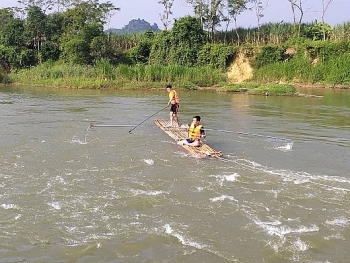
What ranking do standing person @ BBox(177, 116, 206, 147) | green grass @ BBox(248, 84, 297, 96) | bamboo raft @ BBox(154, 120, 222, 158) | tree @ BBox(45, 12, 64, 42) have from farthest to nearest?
tree @ BBox(45, 12, 64, 42)
green grass @ BBox(248, 84, 297, 96)
standing person @ BBox(177, 116, 206, 147)
bamboo raft @ BBox(154, 120, 222, 158)

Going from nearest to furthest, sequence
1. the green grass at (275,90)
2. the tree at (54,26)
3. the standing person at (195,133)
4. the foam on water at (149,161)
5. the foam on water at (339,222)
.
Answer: the foam on water at (339,222), the foam on water at (149,161), the standing person at (195,133), the green grass at (275,90), the tree at (54,26)

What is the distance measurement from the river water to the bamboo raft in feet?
0.54

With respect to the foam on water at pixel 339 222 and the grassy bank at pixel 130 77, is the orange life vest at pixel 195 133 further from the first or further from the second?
the grassy bank at pixel 130 77

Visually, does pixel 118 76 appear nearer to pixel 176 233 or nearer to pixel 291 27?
pixel 291 27

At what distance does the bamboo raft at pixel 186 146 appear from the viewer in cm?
993

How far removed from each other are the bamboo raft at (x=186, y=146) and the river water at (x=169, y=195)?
17 cm

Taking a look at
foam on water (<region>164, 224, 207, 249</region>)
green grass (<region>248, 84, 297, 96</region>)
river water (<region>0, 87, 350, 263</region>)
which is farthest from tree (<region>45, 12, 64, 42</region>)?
foam on water (<region>164, 224, 207, 249</region>)

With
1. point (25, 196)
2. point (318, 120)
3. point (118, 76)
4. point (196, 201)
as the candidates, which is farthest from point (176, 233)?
point (118, 76)

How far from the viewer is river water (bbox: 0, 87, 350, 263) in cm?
557

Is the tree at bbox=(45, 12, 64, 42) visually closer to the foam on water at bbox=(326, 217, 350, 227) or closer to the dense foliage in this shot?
the dense foliage

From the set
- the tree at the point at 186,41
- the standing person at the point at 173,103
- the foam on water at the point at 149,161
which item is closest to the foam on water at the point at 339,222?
the foam on water at the point at 149,161

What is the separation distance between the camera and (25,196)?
730 centimetres

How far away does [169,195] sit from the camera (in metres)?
7.56

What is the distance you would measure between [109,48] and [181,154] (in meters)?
27.8
